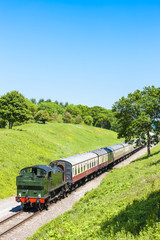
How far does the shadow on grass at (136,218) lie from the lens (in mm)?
9867

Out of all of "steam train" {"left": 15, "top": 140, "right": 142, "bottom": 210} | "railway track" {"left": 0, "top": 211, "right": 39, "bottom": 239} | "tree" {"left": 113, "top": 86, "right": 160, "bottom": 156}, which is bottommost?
"railway track" {"left": 0, "top": 211, "right": 39, "bottom": 239}

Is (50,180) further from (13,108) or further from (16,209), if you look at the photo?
(13,108)

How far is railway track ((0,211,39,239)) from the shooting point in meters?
15.3

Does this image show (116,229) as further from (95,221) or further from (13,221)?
(13,221)

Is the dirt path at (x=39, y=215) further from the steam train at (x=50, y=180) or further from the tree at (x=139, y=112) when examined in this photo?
the tree at (x=139, y=112)

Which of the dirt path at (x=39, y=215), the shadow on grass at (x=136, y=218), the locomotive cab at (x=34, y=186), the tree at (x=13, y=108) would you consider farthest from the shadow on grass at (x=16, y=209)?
the tree at (x=13, y=108)

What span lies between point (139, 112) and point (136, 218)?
28.2 meters

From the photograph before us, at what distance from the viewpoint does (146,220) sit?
980 cm

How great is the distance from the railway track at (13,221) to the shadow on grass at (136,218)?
7.16 m

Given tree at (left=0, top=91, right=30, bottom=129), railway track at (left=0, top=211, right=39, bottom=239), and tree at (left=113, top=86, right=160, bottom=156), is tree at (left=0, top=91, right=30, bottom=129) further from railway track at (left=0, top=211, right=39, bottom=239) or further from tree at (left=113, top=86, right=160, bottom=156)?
railway track at (left=0, top=211, right=39, bottom=239)

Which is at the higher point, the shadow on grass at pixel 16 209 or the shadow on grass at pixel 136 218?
the shadow on grass at pixel 136 218

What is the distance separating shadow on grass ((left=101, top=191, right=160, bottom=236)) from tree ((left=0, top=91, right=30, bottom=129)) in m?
40.8

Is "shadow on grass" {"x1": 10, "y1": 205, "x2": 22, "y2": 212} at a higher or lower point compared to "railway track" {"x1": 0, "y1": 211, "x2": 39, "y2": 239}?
lower

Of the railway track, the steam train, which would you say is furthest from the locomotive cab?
the railway track
